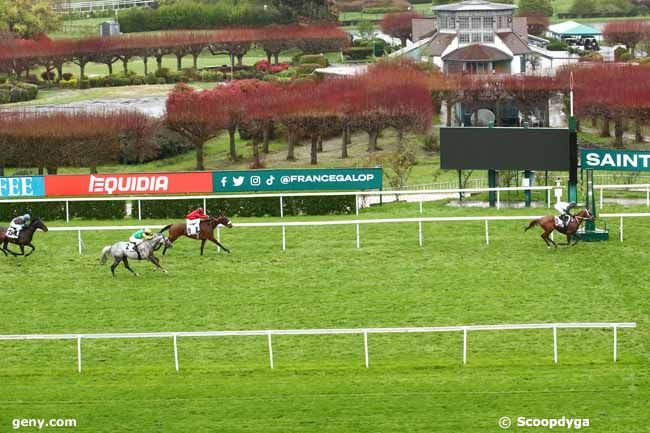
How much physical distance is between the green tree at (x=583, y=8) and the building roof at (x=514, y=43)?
3057 centimetres

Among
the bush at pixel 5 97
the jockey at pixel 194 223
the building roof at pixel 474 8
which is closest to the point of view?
the jockey at pixel 194 223

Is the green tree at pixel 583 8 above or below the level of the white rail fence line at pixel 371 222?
below

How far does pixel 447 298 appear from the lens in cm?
2370

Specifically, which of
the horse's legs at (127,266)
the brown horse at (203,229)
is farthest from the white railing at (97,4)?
the horse's legs at (127,266)

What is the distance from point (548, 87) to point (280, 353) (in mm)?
32804

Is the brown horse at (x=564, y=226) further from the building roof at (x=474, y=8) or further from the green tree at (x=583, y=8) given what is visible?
the green tree at (x=583, y=8)

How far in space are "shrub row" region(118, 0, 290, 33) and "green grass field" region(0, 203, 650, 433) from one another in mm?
58873

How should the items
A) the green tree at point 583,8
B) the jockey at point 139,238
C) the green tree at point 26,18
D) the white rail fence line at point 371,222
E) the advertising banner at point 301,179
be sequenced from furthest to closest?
the green tree at point 583,8 < the green tree at point 26,18 < the advertising banner at point 301,179 < the white rail fence line at point 371,222 < the jockey at point 139,238

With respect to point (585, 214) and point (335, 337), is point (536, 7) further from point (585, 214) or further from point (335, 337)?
point (335, 337)

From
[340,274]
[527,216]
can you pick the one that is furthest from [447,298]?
[527,216]

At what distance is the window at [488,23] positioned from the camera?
67438mm

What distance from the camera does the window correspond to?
6744 cm

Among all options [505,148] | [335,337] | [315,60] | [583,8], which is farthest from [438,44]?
[335,337]

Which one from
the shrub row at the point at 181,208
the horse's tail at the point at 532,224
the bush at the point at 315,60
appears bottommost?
the bush at the point at 315,60
